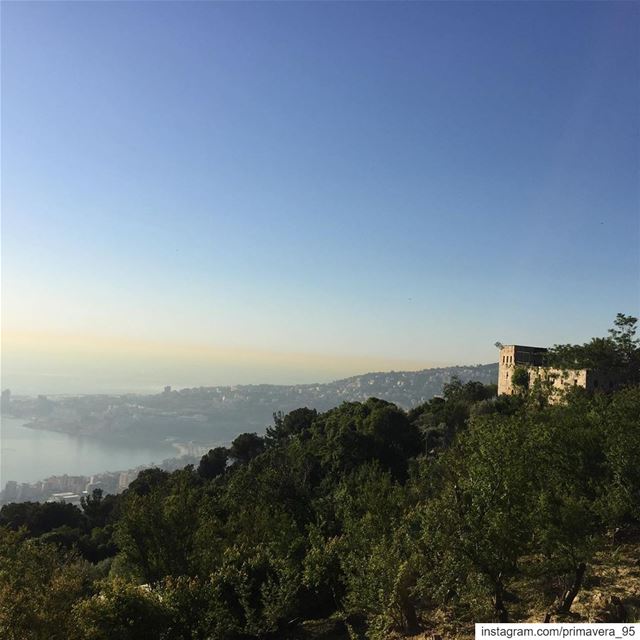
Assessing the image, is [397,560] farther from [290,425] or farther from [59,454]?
[59,454]

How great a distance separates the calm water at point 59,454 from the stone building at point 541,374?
129m

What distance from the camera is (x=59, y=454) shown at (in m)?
160

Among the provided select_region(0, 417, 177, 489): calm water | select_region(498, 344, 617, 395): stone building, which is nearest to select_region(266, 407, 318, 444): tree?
select_region(498, 344, 617, 395): stone building

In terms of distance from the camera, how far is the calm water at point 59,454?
464 ft

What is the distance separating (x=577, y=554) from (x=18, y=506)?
59.3 meters

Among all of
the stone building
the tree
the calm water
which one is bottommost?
the calm water

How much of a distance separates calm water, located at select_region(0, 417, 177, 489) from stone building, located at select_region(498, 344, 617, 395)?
129 metres

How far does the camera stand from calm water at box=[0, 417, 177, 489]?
142 metres

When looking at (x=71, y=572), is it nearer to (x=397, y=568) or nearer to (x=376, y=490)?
(x=397, y=568)

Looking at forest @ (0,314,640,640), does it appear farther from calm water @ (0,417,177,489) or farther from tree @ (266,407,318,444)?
calm water @ (0,417,177,489)

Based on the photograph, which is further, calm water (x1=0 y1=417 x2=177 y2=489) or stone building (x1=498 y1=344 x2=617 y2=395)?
calm water (x1=0 y1=417 x2=177 y2=489)

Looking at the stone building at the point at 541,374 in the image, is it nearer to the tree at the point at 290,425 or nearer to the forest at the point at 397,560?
the forest at the point at 397,560

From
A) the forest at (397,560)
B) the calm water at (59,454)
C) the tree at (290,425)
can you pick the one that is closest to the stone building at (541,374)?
the forest at (397,560)

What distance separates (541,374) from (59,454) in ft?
521
